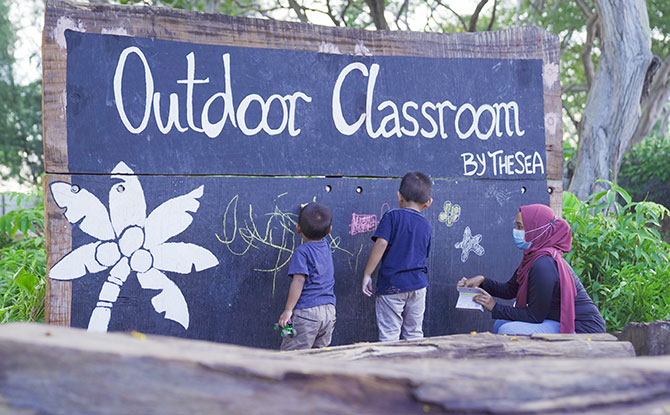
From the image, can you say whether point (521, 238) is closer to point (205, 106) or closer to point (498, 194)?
point (498, 194)

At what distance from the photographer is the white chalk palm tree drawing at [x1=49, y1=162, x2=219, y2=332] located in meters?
3.82

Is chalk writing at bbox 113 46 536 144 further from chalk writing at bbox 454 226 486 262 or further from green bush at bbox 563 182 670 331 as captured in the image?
green bush at bbox 563 182 670 331

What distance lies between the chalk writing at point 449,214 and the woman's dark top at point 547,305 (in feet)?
3.18

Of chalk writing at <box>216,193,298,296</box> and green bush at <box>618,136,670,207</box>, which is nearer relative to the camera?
chalk writing at <box>216,193,298,296</box>

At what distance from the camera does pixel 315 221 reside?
3949 millimetres

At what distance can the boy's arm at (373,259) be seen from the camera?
13.4 ft

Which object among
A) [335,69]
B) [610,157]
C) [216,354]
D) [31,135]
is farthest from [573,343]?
[31,135]

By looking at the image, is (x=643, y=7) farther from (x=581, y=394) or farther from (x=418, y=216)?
(x=581, y=394)

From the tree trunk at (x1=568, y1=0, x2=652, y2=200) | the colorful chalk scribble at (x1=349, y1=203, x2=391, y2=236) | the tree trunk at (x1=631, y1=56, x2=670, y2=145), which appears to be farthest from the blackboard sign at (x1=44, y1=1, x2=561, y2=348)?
the tree trunk at (x1=631, y1=56, x2=670, y2=145)

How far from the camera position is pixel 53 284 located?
3.75m

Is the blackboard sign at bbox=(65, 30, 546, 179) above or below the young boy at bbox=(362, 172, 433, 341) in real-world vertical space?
above

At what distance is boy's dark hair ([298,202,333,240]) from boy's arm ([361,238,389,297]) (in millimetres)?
330

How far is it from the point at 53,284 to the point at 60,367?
2.49 m

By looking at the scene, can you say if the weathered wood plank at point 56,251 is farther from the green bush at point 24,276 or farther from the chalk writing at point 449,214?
the chalk writing at point 449,214
